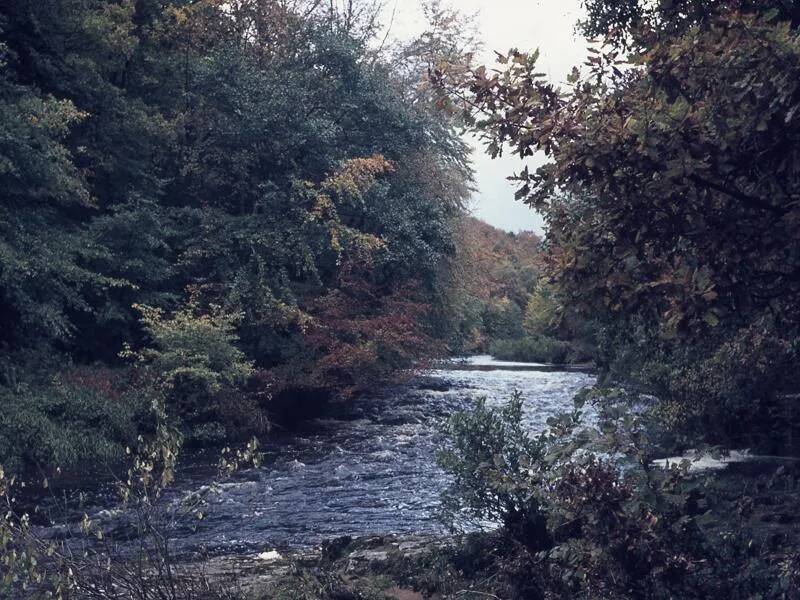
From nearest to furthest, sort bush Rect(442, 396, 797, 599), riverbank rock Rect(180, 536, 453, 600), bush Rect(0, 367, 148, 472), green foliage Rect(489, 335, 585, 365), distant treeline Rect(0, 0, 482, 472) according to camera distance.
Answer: bush Rect(442, 396, 797, 599) → riverbank rock Rect(180, 536, 453, 600) → bush Rect(0, 367, 148, 472) → distant treeline Rect(0, 0, 482, 472) → green foliage Rect(489, 335, 585, 365)

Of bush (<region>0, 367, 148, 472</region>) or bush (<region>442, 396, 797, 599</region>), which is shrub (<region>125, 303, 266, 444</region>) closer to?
bush (<region>0, 367, 148, 472</region>)

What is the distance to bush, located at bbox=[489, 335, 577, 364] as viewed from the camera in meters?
38.4

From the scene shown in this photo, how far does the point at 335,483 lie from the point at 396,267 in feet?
33.3

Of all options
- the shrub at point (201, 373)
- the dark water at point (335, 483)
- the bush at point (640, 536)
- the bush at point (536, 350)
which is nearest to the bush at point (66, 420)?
the shrub at point (201, 373)

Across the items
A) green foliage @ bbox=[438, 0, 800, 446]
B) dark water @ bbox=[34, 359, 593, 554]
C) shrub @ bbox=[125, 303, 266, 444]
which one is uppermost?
green foliage @ bbox=[438, 0, 800, 446]

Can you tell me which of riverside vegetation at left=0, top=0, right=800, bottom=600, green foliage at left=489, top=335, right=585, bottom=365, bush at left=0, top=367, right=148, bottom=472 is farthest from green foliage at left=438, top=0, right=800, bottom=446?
green foliage at left=489, top=335, right=585, bottom=365

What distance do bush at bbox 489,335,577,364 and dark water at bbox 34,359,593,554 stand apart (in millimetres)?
16355

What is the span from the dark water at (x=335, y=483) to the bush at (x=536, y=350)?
1635 centimetres

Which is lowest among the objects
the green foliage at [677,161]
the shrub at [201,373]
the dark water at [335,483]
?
the dark water at [335,483]

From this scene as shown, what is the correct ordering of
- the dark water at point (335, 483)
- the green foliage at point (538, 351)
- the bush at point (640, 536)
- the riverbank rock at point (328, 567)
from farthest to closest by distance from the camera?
1. the green foliage at point (538, 351)
2. the dark water at point (335, 483)
3. the riverbank rock at point (328, 567)
4. the bush at point (640, 536)

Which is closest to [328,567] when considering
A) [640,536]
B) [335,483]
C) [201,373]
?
[640,536]

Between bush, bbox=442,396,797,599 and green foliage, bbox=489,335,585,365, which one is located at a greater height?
green foliage, bbox=489,335,585,365

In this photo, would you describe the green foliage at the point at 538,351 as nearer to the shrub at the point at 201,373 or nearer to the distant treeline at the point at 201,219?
Result: the distant treeline at the point at 201,219

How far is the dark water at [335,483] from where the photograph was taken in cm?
978
